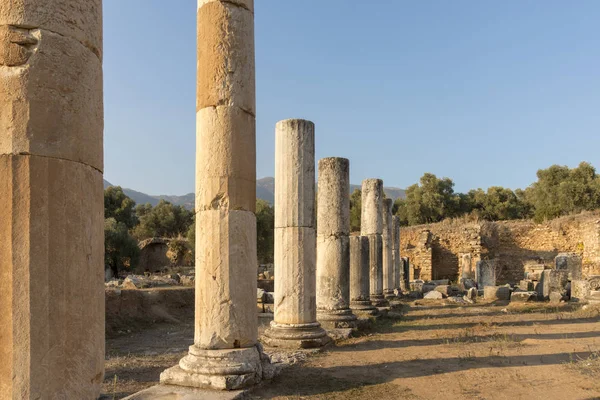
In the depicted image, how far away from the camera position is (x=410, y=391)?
692 cm

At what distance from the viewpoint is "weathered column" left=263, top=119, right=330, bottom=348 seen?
10.0 meters

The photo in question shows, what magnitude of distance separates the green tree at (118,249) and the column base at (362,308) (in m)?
17.5

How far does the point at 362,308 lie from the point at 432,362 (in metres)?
5.96

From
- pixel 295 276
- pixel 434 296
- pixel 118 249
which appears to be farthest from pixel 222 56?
pixel 118 249

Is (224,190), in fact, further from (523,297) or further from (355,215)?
(355,215)

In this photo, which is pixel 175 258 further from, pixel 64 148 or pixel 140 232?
pixel 64 148

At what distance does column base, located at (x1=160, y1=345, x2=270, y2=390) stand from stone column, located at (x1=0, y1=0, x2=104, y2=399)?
10.8ft

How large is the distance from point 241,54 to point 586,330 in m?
10.6

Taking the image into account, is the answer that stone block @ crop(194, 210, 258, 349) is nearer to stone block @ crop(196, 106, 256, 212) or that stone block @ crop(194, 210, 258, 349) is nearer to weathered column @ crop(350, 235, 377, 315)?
stone block @ crop(196, 106, 256, 212)

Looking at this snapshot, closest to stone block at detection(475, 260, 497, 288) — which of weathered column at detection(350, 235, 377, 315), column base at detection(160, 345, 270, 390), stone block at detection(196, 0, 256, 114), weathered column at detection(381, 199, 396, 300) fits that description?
weathered column at detection(381, 199, 396, 300)

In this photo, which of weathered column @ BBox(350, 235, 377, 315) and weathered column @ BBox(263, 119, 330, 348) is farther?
weathered column @ BBox(350, 235, 377, 315)

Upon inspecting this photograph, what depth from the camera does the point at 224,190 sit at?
704 cm

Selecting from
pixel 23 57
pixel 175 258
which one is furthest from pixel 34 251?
pixel 175 258

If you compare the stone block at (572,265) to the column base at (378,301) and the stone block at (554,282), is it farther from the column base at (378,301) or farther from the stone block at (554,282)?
the column base at (378,301)
